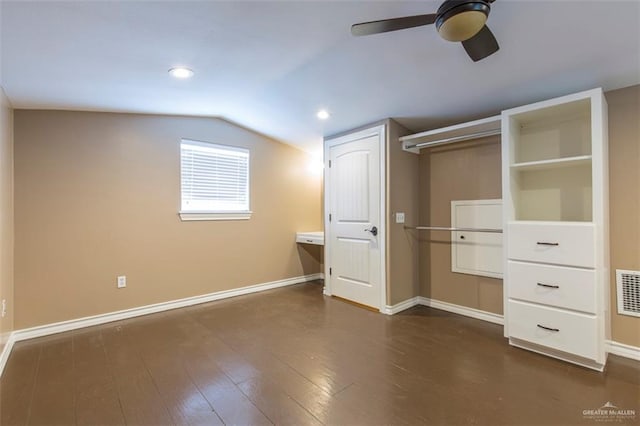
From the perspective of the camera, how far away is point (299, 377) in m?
2.10

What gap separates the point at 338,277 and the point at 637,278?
2775 mm

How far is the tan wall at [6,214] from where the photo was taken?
2367 mm

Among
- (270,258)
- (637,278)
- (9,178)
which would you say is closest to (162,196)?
(9,178)

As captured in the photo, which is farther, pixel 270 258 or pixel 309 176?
pixel 309 176

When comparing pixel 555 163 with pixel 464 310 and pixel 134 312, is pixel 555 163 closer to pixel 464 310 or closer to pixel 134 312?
pixel 464 310

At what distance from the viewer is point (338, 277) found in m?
4.04

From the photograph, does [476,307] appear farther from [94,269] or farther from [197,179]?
[94,269]

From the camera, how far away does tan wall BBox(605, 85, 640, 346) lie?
232 centimetres

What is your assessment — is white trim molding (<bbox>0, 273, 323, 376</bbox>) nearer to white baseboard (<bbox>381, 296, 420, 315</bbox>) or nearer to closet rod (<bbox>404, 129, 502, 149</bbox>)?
white baseboard (<bbox>381, 296, 420, 315</bbox>)

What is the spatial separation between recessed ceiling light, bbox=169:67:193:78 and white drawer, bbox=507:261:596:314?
3.06 m

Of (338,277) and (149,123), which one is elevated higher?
(149,123)

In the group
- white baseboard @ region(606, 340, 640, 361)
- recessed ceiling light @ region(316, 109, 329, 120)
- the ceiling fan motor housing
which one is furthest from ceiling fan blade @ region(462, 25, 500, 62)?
white baseboard @ region(606, 340, 640, 361)

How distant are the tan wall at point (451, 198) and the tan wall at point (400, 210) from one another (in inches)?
5.0

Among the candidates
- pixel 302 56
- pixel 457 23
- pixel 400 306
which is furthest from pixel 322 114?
pixel 400 306
